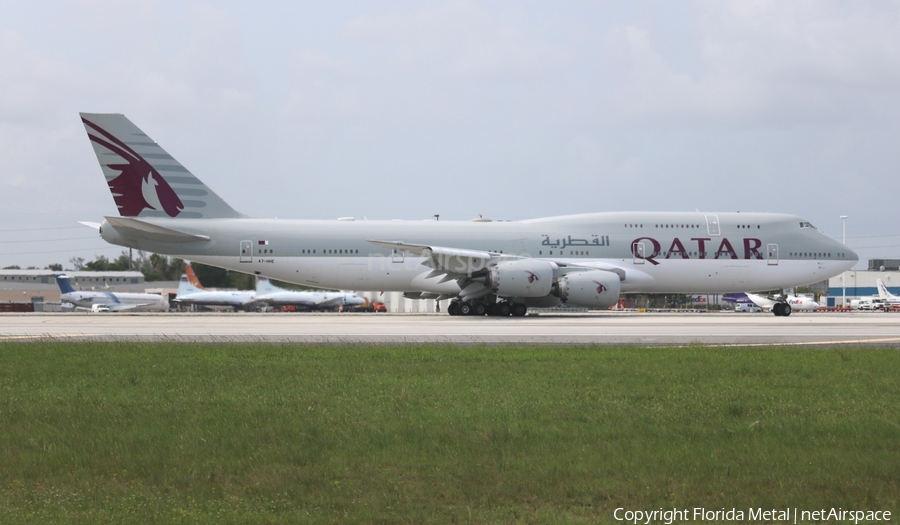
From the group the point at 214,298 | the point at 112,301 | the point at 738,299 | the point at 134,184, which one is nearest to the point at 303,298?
the point at 214,298

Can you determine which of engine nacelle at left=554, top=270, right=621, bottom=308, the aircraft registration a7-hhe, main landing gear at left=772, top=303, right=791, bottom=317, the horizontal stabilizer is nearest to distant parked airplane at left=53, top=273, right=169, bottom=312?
the aircraft registration a7-hhe

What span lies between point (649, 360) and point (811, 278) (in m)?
28.1

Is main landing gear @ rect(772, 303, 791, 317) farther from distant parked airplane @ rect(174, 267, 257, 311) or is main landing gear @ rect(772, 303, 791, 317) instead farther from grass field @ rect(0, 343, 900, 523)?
distant parked airplane @ rect(174, 267, 257, 311)

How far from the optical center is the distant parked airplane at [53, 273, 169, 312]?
76.9m

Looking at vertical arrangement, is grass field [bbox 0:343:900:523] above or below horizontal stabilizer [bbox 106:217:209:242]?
below

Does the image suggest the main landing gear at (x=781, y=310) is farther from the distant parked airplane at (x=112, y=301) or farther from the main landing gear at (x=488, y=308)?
the distant parked airplane at (x=112, y=301)

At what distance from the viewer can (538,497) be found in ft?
21.6

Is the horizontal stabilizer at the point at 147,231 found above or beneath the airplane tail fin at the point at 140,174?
beneath

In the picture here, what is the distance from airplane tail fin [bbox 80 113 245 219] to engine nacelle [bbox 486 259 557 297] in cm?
1216

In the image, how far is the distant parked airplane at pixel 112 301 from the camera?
252 feet

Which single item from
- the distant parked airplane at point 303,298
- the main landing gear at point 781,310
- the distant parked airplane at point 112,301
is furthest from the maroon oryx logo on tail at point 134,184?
the distant parked airplane at point 112,301

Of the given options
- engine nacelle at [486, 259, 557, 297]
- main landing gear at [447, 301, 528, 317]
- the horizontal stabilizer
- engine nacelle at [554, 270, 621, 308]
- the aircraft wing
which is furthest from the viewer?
main landing gear at [447, 301, 528, 317]

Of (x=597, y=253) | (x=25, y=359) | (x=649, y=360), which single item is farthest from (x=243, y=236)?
(x=649, y=360)

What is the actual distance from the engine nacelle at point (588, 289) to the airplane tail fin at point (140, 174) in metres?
14.7
